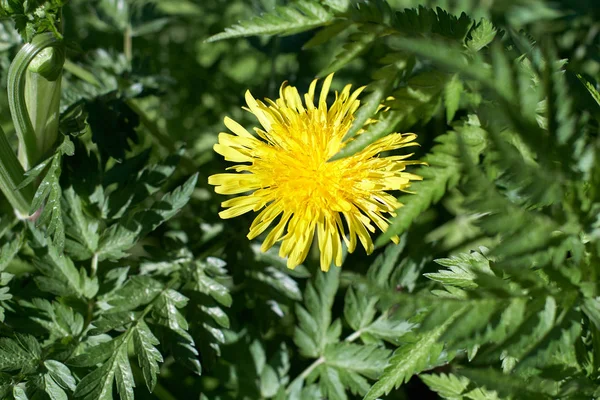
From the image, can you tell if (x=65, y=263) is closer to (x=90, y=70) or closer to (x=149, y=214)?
(x=149, y=214)

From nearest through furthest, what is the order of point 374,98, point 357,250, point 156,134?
point 374,98, point 156,134, point 357,250

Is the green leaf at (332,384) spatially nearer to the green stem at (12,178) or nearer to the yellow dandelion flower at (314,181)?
the yellow dandelion flower at (314,181)

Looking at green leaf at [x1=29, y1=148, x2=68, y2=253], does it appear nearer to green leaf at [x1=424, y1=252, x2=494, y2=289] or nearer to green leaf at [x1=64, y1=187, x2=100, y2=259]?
green leaf at [x1=64, y1=187, x2=100, y2=259]

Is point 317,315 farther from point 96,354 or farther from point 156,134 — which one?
point 156,134

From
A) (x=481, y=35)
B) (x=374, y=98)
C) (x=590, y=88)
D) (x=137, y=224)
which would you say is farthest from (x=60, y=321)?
(x=590, y=88)

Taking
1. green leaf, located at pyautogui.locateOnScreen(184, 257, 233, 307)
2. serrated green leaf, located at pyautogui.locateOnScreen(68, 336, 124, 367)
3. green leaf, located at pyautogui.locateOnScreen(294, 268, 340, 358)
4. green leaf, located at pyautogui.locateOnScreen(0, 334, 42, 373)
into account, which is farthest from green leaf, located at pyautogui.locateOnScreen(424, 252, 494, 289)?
green leaf, located at pyautogui.locateOnScreen(0, 334, 42, 373)

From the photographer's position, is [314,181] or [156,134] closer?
[314,181]

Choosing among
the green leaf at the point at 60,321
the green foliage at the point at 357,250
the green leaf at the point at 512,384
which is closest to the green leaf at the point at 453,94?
the green foliage at the point at 357,250

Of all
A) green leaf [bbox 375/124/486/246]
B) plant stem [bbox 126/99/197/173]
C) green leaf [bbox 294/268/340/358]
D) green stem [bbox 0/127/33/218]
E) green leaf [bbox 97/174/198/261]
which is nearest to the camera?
green leaf [bbox 375/124/486/246]
